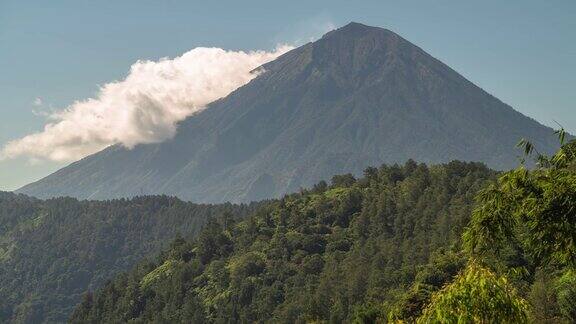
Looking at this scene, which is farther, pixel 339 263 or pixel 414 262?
pixel 339 263

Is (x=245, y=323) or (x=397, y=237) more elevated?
(x=397, y=237)

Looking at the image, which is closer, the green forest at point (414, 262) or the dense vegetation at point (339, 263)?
the green forest at point (414, 262)

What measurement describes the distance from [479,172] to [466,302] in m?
164

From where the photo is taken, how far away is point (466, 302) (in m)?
14.8

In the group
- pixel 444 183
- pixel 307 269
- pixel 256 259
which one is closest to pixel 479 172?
pixel 444 183

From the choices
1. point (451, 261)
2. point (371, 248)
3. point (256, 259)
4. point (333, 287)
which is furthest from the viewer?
point (256, 259)

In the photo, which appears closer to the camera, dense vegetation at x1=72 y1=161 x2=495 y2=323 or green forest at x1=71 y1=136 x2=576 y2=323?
green forest at x1=71 y1=136 x2=576 y2=323

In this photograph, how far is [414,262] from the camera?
133500mm

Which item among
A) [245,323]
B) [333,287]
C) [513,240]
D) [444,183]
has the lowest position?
[245,323]

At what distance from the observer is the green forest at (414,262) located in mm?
14820

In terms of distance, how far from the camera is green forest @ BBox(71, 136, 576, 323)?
14820 mm

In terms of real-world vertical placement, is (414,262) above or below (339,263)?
above

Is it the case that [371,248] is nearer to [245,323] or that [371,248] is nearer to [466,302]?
[245,323]

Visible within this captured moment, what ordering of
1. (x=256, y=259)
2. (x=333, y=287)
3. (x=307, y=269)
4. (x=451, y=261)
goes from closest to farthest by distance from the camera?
1. (x=451, y=261)
2. (x=333, y=287)
3. (x=307, y=269)
4. (x=256, y=259)
